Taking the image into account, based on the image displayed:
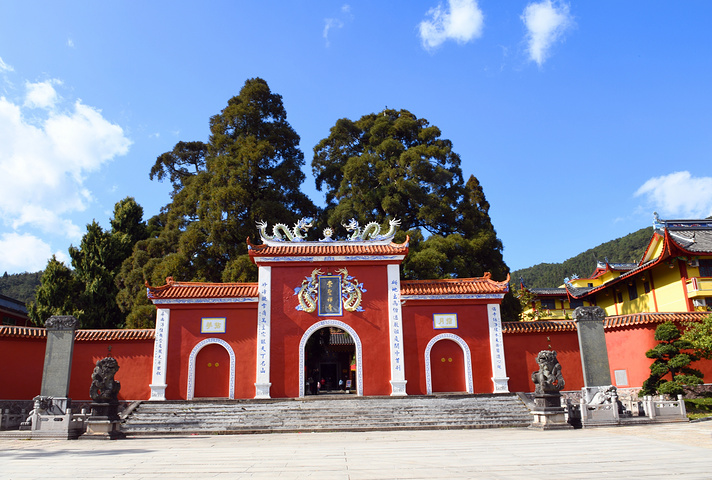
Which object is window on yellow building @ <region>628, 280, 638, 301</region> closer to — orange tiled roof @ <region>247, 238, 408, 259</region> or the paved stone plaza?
orange tiled roof @ <region>247, 238, 408, 259</region>

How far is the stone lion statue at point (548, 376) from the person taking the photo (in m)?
10.2

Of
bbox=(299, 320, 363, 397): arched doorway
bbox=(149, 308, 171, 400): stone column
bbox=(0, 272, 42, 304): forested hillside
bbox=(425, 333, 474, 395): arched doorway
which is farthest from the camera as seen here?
bbox=(0, 272, 42, 304): forested hillside

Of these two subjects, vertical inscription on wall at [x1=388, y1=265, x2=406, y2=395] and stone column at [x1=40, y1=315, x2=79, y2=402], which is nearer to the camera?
stone column at [x1=40, y1=315, x2=79, y2=402]

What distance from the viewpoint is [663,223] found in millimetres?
19516

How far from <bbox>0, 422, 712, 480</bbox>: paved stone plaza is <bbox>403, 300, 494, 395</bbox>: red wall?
459 cm

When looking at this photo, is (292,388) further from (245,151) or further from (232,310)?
(245,151)

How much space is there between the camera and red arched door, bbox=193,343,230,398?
14203 millimetres

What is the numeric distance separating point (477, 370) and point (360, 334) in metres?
3.54

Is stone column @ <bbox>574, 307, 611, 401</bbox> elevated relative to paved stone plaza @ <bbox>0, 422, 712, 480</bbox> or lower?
elevated

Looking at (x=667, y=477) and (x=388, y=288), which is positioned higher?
(x=388, y=288)

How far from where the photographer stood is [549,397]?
10.1m

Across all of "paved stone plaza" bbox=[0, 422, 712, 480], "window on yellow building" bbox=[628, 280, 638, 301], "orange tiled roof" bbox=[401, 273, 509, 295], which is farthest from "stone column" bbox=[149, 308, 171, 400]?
"window on yellow building" bbox=[628, 280, 638, 301]

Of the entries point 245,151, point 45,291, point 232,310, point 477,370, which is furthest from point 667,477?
point 45,291

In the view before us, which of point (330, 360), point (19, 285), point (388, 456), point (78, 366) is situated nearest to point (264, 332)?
point (78, 366)
